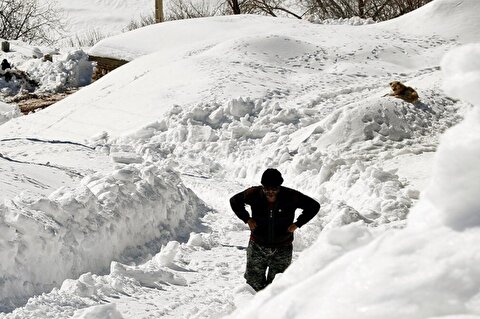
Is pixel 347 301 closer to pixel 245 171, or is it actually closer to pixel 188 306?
pixel 188 306

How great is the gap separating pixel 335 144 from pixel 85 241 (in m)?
5.69

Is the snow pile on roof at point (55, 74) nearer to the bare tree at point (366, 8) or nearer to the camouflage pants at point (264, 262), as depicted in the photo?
the bare tree at point (366, 8)

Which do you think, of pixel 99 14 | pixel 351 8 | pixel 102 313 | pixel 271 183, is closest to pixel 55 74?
pixel 351 8

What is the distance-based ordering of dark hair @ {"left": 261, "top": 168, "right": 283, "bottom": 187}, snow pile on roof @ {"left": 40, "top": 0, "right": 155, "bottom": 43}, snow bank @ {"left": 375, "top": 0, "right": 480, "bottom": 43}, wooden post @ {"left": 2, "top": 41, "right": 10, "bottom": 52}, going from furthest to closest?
snow pile on roof @ {"left": 40, "top": 0, "right": 155, "bottom": 43}, wooden post @ {"left": 2, "top": 41, "right": 10, "bottom": 52}, snow bank @ {"left": 375, "top": 0, "right": 480, "bottom": 43}, dark hair @ {"left": 261, "top": 168, "right": 283, "bottom": 187}

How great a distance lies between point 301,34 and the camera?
21234 mm

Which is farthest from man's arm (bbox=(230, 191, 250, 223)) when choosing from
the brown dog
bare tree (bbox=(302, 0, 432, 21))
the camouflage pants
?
bare tree (bbox=(302, 0, 432, 21))

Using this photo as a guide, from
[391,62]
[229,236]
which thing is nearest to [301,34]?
[391,62]

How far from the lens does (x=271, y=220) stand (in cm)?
673

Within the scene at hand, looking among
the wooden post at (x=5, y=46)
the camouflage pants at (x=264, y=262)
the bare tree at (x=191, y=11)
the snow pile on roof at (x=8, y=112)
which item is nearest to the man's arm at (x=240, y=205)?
the camouflage pants at (x=264, y=262)

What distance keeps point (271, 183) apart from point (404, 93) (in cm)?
874

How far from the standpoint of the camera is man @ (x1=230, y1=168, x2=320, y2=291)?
21.9 ft

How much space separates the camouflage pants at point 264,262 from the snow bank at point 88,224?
191 centimetres

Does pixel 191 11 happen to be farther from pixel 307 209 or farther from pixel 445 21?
pixel 307 209

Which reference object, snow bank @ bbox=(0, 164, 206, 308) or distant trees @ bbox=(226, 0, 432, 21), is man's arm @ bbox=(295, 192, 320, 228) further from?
distant trees @ bbox=(226, 0, 432, 21)
